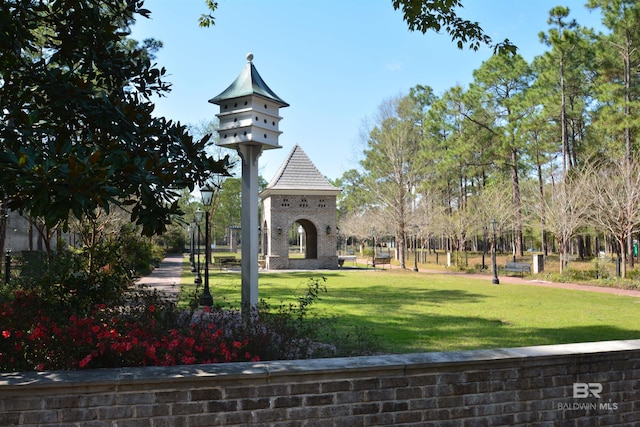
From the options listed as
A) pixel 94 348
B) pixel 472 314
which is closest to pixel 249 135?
pixel 94 348

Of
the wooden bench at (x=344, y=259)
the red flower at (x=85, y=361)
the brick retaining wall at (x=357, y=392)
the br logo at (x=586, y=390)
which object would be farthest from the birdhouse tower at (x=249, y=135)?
the wooden bench at (x=344, y=259)

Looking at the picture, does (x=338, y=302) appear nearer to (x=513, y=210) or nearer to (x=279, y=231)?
(x=279, y=231)

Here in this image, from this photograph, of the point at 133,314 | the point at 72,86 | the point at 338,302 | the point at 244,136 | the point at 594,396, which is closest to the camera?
the point at 72,86

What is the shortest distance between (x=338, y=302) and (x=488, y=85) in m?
30.2

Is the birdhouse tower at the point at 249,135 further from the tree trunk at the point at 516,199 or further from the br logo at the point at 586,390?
the tree trunk at the point at 516,199

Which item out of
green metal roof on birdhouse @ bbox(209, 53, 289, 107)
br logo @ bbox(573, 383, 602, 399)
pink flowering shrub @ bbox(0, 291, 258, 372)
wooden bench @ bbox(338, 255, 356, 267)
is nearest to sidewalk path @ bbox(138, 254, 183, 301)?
green metal roof on birdhouse @ bbox(209, 53, 289, 107)

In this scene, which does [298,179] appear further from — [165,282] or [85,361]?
[85,361]

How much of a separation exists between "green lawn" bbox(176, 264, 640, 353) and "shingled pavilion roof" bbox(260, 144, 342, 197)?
1417 centimetres

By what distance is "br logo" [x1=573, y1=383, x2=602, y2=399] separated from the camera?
4.14 metres

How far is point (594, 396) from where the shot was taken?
13.7ft

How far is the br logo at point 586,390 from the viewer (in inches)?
163

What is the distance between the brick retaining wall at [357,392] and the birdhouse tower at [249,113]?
3855mm

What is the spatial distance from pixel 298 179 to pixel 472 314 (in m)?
21.6

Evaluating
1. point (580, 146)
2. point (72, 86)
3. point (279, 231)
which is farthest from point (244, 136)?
point (580, 146)
